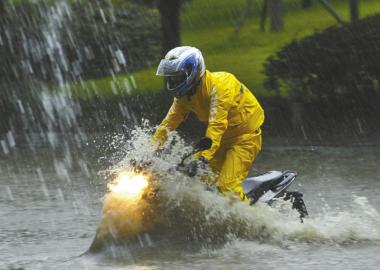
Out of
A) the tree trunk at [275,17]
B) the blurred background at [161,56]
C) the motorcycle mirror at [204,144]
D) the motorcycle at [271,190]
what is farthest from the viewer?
the tree trunk at [275,17]

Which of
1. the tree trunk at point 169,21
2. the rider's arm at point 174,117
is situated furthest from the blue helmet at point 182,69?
the tree trunk at point 169,21

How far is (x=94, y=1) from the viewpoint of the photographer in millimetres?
31797

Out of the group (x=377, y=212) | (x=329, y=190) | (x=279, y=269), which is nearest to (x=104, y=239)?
(x=279, y=269)

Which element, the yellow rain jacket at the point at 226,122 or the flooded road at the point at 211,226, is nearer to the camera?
the flooded road at the point at 211,226

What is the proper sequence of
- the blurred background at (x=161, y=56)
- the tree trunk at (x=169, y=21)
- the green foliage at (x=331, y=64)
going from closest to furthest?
the green foliage at (x=331, y=64)
the blurred background at (x=161, y=56)
the tree trunk at (x=169, y=21)

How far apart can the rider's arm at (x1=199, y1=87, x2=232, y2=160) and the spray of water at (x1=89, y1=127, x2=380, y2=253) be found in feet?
0.70

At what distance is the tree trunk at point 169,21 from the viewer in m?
20.3

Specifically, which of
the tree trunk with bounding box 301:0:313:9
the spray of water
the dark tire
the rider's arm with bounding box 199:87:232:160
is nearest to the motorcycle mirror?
the rider's arm with bounding box 199:87:232:160

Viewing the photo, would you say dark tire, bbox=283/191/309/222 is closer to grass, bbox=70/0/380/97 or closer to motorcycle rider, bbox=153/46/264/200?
motorcycle rider, bbox=153/46/264/200

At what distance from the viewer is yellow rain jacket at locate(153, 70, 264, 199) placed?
9.13m

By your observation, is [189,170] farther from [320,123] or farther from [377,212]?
[320,123]

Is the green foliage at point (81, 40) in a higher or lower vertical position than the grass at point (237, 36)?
higher

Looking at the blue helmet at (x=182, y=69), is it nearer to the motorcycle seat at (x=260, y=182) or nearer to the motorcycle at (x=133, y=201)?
the motorcycle at (x=133, y=201)

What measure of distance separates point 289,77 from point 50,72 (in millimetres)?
10216
